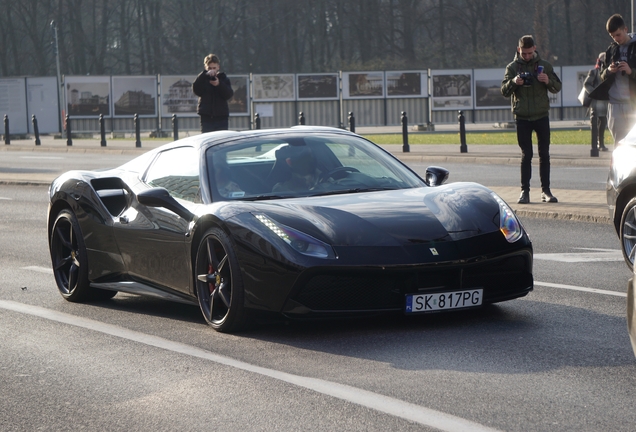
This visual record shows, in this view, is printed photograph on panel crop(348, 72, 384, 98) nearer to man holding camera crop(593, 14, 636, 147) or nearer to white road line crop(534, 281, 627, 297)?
man holding camera crop(593, 14, 636, 147)

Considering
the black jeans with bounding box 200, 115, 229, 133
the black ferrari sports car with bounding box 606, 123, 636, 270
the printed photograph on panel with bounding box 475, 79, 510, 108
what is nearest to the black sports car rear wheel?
the black ferrari sports car with bounding box 606, 123, 636, 270

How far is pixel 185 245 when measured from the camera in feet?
24.0

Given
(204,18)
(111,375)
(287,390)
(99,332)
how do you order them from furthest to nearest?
(204,18) < (99,332) < (111,375) < (287,390)

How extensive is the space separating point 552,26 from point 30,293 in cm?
7438

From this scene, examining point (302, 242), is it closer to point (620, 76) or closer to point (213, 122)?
point (620, 76)

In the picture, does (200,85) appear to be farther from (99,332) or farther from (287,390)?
(287,390)

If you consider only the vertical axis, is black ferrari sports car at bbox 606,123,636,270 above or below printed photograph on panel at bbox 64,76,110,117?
below

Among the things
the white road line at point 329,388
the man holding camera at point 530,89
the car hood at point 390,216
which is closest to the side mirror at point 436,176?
the car hood at point 390,216

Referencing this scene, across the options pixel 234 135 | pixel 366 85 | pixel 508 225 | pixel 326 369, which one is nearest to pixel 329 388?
pixel 326 369

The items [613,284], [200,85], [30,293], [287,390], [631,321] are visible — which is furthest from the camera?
[200,85]

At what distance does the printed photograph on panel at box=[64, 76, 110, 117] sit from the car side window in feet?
123

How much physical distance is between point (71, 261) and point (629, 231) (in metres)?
4.32

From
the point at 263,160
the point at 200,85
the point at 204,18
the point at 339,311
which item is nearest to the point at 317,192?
the point at 263,160

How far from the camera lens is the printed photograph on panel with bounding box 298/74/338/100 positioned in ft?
153
